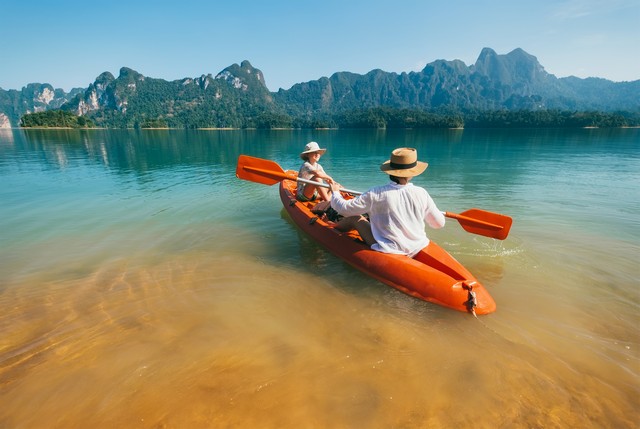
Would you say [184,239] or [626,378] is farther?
[184,239]

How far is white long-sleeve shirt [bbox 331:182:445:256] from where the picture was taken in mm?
4242

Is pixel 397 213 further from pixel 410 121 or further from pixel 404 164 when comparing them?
pixel 410 121

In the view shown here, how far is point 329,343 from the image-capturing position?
3.80 meters

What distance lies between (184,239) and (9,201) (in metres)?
8.19

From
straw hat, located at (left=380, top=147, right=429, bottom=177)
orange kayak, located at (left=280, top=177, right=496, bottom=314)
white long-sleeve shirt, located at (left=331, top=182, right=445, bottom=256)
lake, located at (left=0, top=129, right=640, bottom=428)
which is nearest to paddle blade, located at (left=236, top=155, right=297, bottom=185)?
lake, located at (left=0, top=129, right=640, bottom=428)

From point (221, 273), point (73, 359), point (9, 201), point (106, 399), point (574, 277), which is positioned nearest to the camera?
point (106, 399)

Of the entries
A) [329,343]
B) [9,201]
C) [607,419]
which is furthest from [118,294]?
[9,201]

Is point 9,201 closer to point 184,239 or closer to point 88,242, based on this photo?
point 88,242

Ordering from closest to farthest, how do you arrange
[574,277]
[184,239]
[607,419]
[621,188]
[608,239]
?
[607,419], [574,277], [608,239], [184,239], [621,188]

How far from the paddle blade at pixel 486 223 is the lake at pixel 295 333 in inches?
23.0

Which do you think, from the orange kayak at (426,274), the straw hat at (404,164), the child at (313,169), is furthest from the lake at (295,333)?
the straw hat at (404,164)

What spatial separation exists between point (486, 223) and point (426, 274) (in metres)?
2.21

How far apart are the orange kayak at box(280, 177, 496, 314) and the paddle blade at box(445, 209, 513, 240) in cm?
136

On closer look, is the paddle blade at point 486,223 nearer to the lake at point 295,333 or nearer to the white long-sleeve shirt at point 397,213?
the lake at point 295,333
